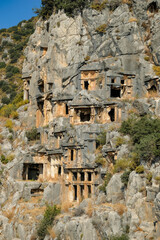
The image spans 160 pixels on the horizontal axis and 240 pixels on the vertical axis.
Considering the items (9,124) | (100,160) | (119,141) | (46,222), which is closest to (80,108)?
(100,160)

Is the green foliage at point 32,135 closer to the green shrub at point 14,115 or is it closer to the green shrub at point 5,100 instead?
the green shrub at point 14,115

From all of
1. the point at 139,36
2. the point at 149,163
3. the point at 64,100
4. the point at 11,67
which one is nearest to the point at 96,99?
the point at 64,100

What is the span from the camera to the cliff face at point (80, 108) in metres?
50.1

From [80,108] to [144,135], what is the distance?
38.6 feet

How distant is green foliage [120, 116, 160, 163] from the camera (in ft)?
137

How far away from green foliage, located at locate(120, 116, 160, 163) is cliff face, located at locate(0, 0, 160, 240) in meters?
1.57

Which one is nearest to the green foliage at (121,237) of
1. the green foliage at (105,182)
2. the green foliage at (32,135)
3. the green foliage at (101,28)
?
the green foliage at (105,182)

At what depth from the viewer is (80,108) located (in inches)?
2196

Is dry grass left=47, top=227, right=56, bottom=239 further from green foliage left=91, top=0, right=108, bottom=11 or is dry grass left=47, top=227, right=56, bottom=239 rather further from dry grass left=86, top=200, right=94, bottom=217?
green foliage left=91, top=0, right=108, bottom=11

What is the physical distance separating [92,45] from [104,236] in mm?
27499

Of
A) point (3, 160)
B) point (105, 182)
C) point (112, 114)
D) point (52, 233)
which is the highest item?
point (112, 114)

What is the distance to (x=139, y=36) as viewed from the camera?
58969mm

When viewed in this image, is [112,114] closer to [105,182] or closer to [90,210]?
[105,182]

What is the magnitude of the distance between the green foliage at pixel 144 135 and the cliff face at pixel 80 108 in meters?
1.57
